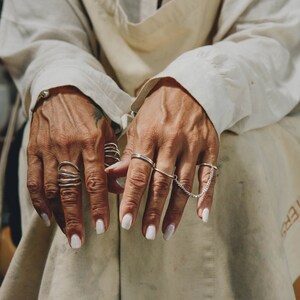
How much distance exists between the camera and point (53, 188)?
0.60m

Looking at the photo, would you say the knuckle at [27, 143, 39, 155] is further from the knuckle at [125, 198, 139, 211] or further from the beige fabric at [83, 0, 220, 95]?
the beige fabric at [83, 0, 220, 95]

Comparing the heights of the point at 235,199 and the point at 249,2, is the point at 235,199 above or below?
below

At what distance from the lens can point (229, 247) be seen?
668 millimetres

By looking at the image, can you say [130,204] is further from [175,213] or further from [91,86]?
[91,86]

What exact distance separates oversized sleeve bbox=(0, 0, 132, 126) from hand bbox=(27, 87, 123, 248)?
0.09 metres

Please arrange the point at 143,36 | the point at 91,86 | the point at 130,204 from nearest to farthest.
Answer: the point at 130,204, the point at 91,86, the point at 143,36

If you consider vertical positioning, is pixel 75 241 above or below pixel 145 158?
below

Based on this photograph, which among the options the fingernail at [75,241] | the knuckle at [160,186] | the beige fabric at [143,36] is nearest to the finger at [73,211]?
the fingernail at [75,241]

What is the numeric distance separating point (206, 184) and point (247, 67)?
0.21 meters

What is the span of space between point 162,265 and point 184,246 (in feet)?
0.13

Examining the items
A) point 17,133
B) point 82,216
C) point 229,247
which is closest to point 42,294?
point 82,216

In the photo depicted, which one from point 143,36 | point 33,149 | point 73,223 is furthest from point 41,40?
point 73,223

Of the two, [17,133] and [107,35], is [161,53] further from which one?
[17,133]

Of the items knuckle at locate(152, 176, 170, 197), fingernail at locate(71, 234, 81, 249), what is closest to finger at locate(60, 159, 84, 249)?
fingernail at locate(71, 234, 81, 249)
